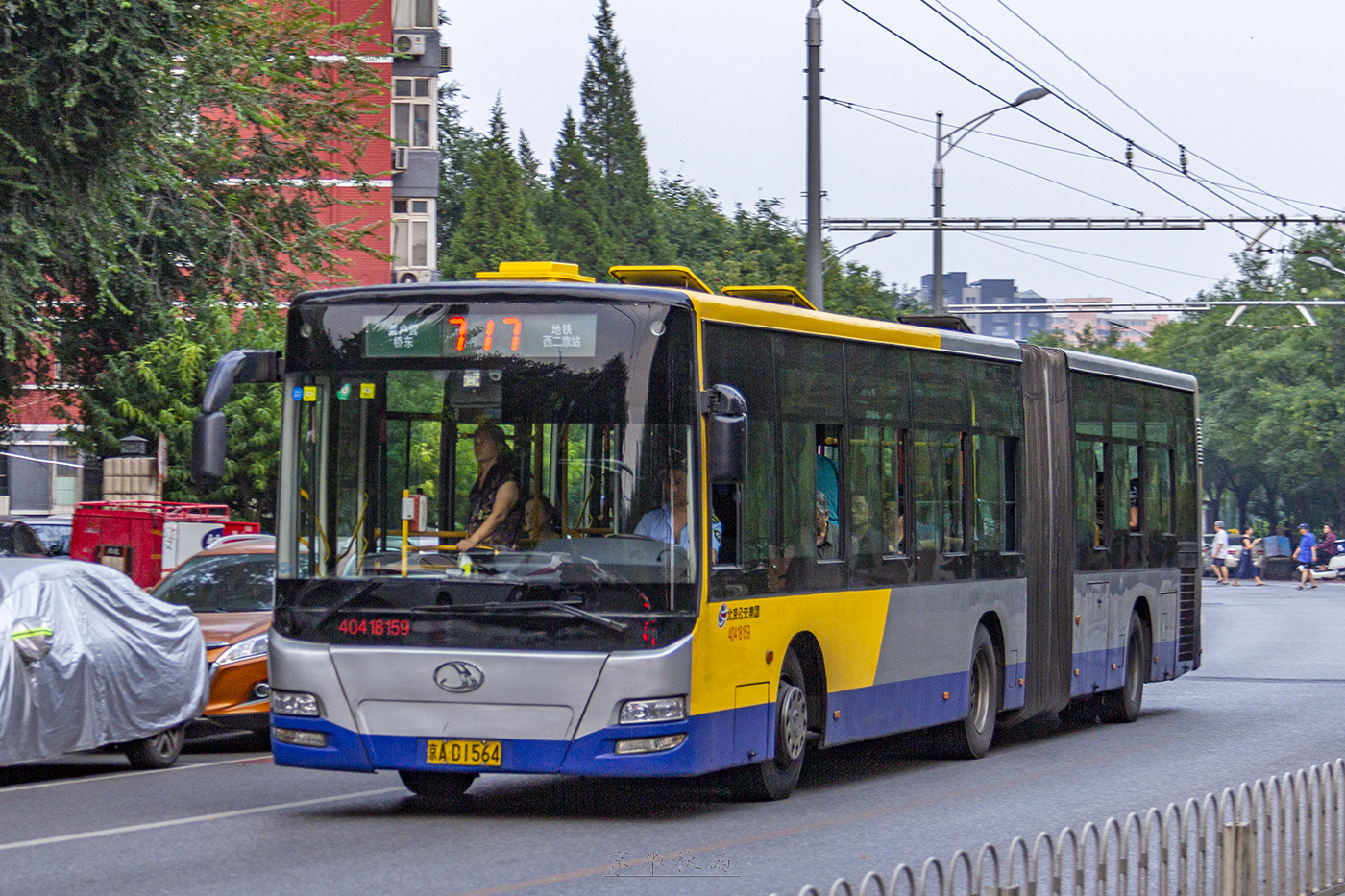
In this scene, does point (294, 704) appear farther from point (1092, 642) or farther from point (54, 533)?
point (54, 533)

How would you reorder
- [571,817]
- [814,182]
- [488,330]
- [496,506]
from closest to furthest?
[496,506], [488,330], [571,817], [814,182]

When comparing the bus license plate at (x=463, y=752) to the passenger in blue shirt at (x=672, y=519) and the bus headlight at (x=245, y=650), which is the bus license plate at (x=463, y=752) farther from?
the bus headlight at (x=245, y=650)

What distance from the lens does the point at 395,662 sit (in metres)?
10.3

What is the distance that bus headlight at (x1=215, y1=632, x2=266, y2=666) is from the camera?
574 inches

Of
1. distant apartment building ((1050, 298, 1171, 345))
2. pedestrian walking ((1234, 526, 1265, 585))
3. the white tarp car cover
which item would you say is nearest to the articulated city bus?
the white tarp car cover

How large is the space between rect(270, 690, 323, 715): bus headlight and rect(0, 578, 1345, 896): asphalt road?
0.58 meters

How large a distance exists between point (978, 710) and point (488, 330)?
569 centimetres

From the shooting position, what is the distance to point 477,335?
34.3 ft

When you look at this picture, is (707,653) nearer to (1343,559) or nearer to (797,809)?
(797,809)

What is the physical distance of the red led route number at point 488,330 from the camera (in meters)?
10.4

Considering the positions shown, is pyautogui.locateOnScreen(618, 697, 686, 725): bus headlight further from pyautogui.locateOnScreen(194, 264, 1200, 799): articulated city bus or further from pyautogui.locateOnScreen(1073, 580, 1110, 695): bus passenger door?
pyautogui.locateOnScreen(1073, 580, 1110, 695): bus passenger door

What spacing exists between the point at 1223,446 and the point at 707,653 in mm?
72860

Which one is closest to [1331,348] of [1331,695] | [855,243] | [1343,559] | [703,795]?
[1343,559]

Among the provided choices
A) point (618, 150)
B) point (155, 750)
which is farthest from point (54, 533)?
point (618, 150)
